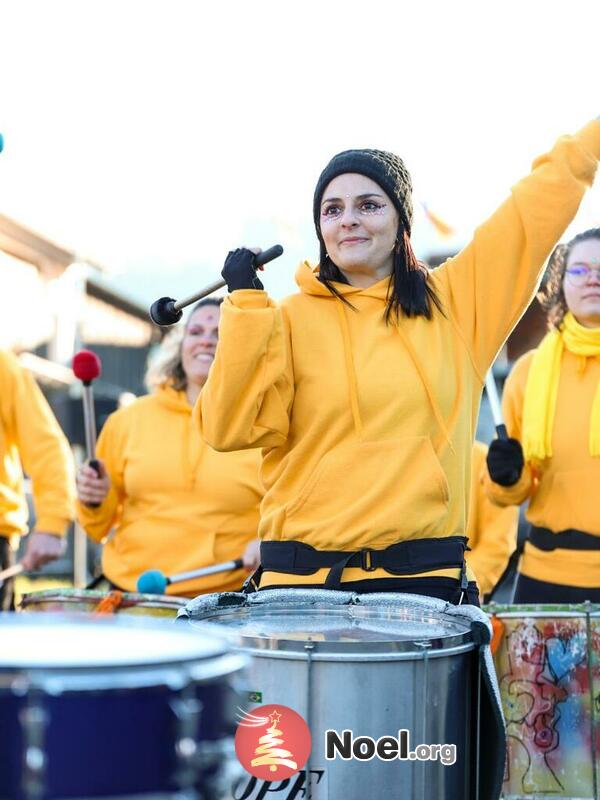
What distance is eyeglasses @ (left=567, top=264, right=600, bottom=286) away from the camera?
4887 mm

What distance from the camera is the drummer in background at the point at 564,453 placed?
4.64 metres

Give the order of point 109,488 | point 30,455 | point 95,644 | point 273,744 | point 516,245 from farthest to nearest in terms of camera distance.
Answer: point 30,455, point 109,488, point 516,245, point 273,744, point 95,644

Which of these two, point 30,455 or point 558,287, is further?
point 30,455

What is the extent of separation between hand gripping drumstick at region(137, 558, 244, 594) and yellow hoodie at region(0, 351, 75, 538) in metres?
0.82

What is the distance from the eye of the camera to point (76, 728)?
190 cm

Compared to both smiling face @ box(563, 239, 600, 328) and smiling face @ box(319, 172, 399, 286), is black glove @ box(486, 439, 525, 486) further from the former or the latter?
smiling face @ box(319, 172, 399, 286)

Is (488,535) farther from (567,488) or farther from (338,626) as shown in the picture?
(338,626)

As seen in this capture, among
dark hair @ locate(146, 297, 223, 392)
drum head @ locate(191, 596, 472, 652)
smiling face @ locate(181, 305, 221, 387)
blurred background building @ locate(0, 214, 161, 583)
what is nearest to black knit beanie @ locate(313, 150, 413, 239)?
drum head @ locate(191, 596, 472, 652)

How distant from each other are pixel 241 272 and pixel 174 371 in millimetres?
2510

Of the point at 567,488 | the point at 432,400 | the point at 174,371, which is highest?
the point at 174,371

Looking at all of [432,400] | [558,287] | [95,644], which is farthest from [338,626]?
[558,287]

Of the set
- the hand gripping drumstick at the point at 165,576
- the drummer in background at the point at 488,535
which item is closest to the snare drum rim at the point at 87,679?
the hand gripping drumstick at the point at 165,576

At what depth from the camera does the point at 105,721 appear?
6.28 ft

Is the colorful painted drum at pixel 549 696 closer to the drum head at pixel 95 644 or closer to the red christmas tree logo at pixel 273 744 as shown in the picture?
the red christmas tree logo at pixel 273 744
